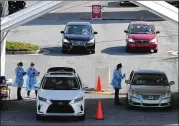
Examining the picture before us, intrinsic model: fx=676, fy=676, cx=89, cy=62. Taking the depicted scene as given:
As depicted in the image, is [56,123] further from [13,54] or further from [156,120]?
[13,54]

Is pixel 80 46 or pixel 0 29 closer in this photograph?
pixel 0 29

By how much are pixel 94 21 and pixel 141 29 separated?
11289 mm

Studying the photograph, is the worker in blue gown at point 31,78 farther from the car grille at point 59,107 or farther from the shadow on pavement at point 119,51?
the shadow on pavement at point 119,51

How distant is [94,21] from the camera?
4712cm

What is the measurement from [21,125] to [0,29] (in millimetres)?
3079

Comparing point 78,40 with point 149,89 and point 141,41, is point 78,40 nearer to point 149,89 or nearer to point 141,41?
point 141,41

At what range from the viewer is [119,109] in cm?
2375

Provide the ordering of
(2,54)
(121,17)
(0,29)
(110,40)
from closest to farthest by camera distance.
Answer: (0,29)
(2,54)
(110,40)
(121,17)

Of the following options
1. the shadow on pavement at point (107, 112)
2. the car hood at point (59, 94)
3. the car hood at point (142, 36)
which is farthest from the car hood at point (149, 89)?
the car hood at point (142, 36)

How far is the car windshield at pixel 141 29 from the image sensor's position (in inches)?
1415

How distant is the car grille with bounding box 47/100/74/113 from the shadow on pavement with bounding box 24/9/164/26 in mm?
25172

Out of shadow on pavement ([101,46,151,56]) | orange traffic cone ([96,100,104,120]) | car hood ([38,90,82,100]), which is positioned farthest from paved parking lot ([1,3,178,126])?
car hood ([38,90,82,100])

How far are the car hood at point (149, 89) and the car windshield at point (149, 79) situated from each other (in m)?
0.38

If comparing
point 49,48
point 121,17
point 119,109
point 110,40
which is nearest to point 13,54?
point 49,48
